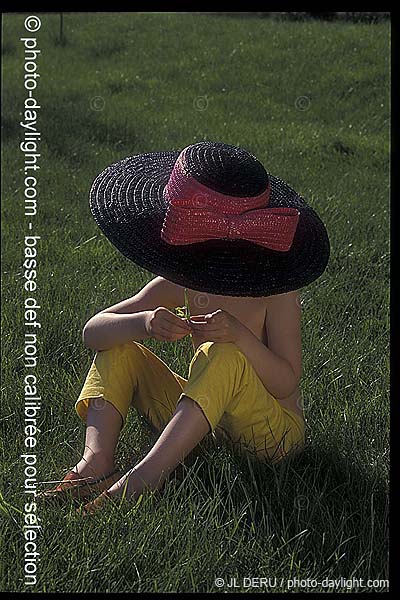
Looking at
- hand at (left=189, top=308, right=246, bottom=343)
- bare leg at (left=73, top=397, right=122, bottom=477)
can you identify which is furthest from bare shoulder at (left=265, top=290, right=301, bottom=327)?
bare leg at (left=73, top=397, right=122, bottom=477)

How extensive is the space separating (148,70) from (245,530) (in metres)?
5.51

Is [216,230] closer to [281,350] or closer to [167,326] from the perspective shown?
[167,326]

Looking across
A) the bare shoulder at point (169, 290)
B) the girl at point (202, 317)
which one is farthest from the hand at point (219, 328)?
the bare shoulder at point (169, 290)

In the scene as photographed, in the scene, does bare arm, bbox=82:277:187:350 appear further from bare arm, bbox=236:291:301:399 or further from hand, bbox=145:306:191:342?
bare arm, bbox=236:291:301:399

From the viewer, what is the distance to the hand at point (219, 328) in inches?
94.3

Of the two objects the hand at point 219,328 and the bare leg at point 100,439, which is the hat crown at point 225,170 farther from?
the bare leg at point 100,439

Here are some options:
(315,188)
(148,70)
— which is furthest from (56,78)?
(315,188)

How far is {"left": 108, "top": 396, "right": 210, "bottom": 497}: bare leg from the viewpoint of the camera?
7.73 feet

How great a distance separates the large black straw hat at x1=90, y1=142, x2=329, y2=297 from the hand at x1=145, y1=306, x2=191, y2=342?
11cm

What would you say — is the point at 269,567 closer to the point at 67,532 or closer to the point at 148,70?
the point at 67,532

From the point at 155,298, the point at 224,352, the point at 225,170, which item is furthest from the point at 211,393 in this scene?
the point at 225,170

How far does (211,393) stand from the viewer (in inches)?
93.5

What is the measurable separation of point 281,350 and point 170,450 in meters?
0.39

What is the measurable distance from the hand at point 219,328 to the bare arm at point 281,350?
0.05 metres
